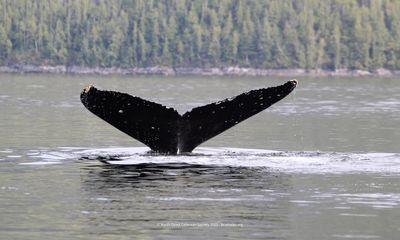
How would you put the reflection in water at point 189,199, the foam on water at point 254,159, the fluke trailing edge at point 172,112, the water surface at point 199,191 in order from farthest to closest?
the foam on water at point 254,159 → the fluke trailing edge at point 172,112 → the reflection in water at point 189,199 → the water surface at point 199,191

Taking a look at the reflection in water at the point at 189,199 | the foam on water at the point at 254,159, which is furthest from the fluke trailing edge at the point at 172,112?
the foam on water at the point at 254,159

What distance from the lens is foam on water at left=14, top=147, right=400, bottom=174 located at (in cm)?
2584

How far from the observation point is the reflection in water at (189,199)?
17984 mm

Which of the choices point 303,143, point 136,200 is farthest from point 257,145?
point 136,200

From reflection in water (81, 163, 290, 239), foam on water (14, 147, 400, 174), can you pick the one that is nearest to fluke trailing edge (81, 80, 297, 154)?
reflection in water (81, 163, 290, 239)

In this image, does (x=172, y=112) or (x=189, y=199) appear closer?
(x=189, y=199)

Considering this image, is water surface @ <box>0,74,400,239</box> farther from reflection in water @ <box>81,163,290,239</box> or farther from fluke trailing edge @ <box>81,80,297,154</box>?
fluke trailing edge @ <box>81,80,297,154</box>

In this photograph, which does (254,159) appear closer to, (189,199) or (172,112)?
(172,112)

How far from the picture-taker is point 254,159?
27469 millimetres

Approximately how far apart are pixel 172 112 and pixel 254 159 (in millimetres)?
4089

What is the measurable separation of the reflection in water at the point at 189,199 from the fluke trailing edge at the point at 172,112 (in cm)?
88

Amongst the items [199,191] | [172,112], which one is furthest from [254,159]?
[199,191]

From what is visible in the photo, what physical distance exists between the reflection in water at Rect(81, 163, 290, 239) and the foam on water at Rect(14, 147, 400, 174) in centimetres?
72

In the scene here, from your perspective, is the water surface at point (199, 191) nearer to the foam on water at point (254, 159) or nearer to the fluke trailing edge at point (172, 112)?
the foam on water at point (254, 159)
